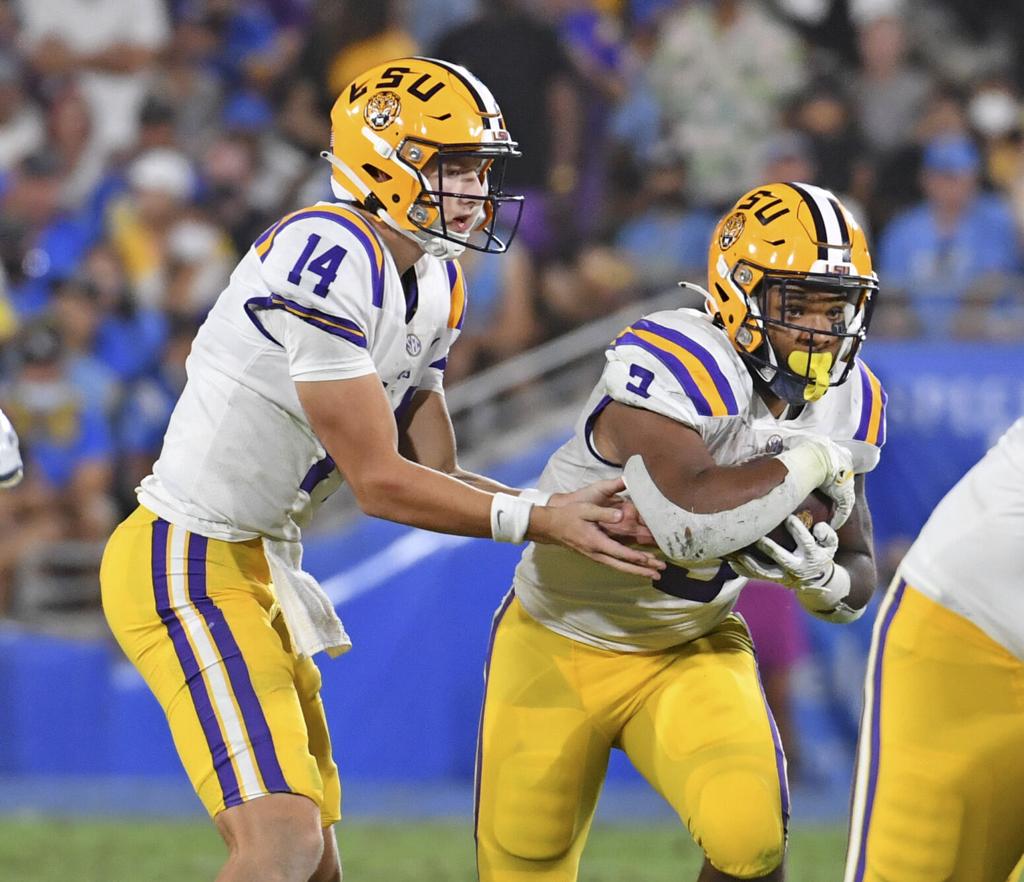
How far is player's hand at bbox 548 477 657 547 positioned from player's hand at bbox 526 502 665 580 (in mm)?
12

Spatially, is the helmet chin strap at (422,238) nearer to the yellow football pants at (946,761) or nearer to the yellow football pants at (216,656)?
the yellow football pants at (216,656)

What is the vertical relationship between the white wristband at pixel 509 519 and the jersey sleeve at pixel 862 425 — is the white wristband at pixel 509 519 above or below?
below

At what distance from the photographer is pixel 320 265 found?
3312mm

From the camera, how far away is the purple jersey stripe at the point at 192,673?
10.7 feet

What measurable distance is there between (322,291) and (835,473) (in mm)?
1062

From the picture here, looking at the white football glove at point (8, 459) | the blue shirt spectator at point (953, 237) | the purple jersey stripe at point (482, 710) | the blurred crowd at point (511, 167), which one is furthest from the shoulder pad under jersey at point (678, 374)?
the blue shirt spectator at point (953, 237)

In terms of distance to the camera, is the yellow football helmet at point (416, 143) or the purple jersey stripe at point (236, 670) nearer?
the purple jersey stripe at point (236, 670)

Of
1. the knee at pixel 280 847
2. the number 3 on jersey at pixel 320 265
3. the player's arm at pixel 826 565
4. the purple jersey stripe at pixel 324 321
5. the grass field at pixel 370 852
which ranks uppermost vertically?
the number 3 on jersey at pixel 320 265

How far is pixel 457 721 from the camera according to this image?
23.9 ft

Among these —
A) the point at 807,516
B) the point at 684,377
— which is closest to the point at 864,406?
the point at 807,516

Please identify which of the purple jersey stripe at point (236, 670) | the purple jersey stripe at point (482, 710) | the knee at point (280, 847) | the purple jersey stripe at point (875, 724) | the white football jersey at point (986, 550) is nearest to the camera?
the white football jersey at point (986, 550)

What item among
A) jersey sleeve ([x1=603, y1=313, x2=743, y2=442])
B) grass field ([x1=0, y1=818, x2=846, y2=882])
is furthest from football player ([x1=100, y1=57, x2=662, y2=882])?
grass field ([x1=0, y1=818, x2=846, y2=882])

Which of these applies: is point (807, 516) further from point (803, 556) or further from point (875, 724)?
point (875, 724)

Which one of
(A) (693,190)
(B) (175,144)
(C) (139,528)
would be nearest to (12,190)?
(B) (175,144)
